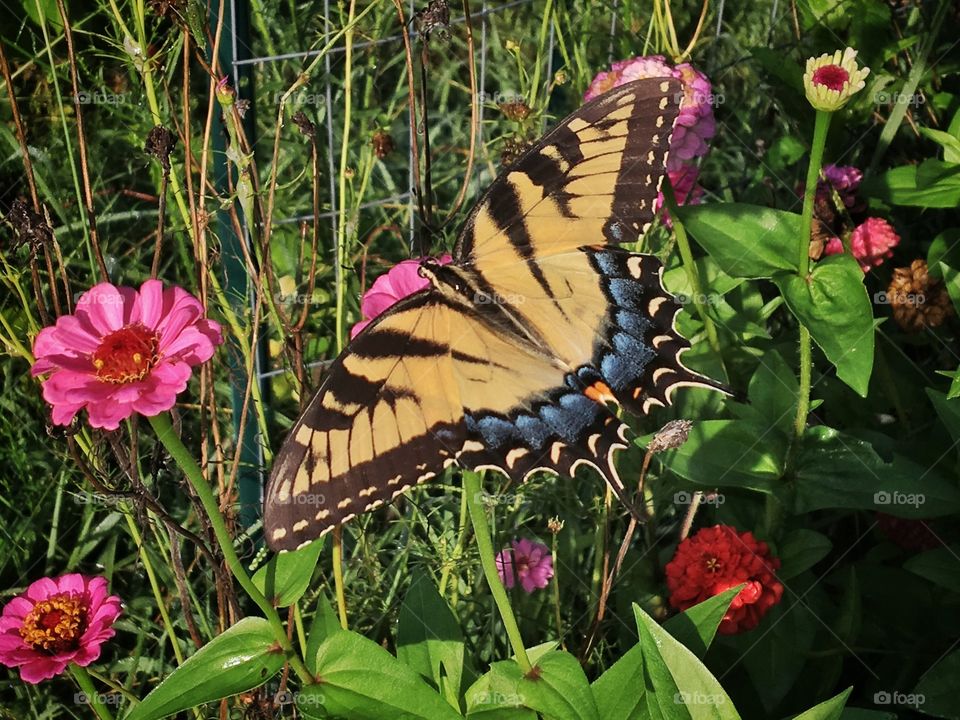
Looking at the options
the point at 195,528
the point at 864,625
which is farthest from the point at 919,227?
the point at 195,528

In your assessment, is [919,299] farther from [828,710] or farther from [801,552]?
[828,710]

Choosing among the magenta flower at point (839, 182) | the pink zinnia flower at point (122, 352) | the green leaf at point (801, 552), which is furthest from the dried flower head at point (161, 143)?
the magenta flower at point (839, 182)

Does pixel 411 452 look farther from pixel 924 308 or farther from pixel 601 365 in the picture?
pixel 924 308

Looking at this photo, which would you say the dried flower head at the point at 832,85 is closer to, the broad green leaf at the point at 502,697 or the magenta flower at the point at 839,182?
the magenta flower at the point at 839,182

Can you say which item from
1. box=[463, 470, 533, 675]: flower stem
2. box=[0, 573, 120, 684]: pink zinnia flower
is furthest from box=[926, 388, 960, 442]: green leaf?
box=[0, 573, 120, 684]: pink zinnia flower

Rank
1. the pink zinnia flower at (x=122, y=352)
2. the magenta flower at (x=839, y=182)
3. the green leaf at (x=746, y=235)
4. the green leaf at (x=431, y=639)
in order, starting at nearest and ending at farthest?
the pink zinnia flower at (x=122, y=352)
the green leaf at (x=431, y=639)
the green leaf at (x=746, y=235)
the magenta flower at (x=839, y=182)

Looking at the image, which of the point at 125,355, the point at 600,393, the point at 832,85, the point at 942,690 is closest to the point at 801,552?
the point at 942,690

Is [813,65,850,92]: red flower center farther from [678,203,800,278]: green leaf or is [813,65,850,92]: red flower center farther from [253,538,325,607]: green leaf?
[253,538,325,607]: green leaf
